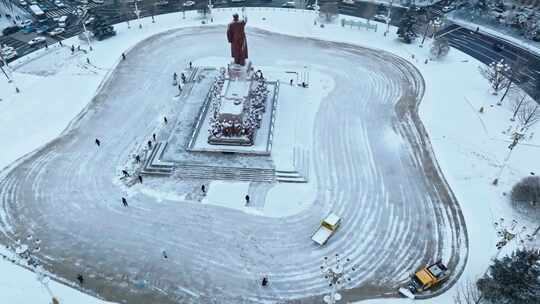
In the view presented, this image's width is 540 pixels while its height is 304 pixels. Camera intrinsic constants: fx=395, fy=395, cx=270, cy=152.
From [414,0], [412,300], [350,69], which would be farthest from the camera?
[414,0]

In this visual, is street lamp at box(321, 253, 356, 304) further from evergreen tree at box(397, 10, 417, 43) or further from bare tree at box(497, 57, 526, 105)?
evergreen tree at box(397, 10, 417, 43)

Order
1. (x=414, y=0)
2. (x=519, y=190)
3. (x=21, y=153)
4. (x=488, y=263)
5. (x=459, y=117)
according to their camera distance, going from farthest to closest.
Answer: (x=414, y=0) → (x=459, y=117) → (x=21, y=153) → (x=519, y=190) → (x=488, y=263)

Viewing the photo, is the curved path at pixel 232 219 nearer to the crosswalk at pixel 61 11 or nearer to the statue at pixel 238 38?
the statue at pixel 238 38

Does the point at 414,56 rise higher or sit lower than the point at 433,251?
higher

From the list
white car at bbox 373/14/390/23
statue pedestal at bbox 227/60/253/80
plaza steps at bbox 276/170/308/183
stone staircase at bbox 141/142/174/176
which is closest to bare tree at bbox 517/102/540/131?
plaza steps at bbox 276/170/308/183

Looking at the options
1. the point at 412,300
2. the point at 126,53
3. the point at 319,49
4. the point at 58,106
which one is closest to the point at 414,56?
the point at 319,49

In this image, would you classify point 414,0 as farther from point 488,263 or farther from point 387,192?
point 488,263

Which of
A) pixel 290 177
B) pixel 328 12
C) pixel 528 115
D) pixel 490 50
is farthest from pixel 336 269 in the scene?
pixel 328 12

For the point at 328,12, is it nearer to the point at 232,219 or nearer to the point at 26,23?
the point at 232,219
